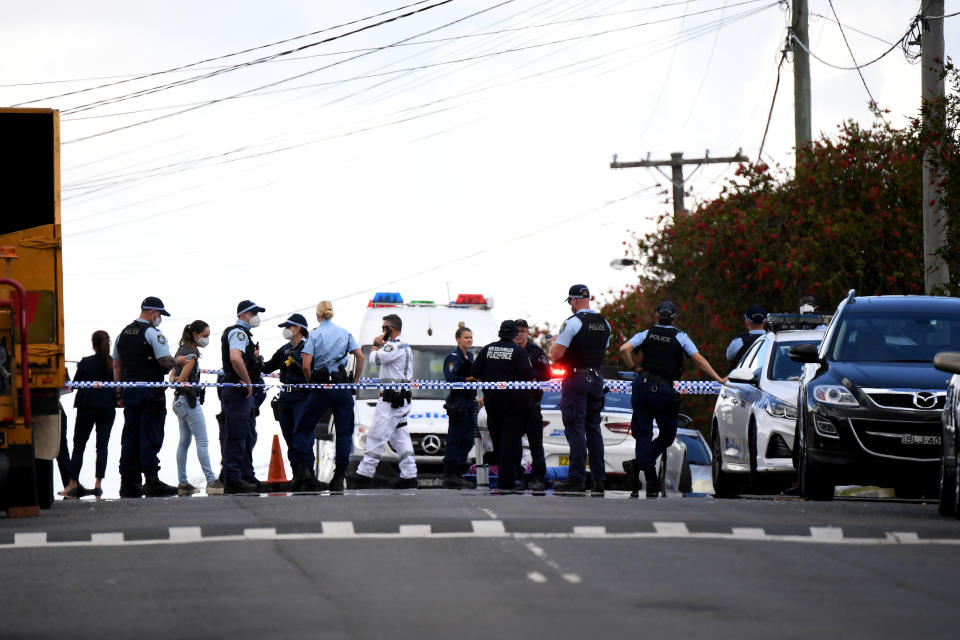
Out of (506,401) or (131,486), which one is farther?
(131,486)

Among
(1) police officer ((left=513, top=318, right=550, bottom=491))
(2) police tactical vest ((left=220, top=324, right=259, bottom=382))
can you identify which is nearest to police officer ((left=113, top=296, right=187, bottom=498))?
(2) police tactical vest ((left=220, top=324, right=259, bottom=382))

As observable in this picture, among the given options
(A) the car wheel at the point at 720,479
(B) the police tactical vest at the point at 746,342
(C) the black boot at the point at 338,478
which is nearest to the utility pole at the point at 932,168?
(B) the police tactical vest at the point at 746,342

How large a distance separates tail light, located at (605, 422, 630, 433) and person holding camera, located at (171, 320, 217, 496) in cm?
463

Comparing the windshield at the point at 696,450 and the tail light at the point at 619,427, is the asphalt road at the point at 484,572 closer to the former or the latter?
the tail light at the point at 619,427

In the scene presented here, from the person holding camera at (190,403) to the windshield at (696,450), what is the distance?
239 inches

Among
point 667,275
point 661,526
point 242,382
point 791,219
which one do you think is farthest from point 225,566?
point 667,275

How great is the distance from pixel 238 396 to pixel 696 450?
266 inches

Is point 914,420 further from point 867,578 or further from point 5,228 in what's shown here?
point 5,228

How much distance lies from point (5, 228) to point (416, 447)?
7254mm

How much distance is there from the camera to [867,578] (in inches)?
370

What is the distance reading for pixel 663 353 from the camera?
17.8 meters

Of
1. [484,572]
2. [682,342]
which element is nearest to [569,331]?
[682,342]

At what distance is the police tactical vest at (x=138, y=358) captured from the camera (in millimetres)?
19172

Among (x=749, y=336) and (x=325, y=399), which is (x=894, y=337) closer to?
(x=749, y=336)
